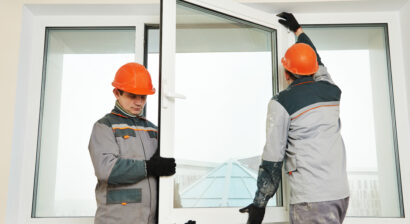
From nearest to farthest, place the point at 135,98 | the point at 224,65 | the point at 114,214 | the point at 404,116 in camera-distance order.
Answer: the point at 114,214 < the point at 135,98 < the point at 224,65 < the point at 404,116

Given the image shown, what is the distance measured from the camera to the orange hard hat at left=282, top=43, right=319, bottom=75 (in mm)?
2014

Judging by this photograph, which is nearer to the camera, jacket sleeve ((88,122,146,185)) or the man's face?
jacket sleeve ((88,122,146,185))

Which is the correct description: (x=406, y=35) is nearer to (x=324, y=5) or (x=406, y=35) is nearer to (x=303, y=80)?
(x=324, y=5)

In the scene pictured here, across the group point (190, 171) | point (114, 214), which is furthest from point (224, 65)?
point (114, 214)

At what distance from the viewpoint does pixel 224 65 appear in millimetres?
2273

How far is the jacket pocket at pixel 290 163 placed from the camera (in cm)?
191

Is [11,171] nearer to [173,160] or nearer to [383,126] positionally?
[173,160]

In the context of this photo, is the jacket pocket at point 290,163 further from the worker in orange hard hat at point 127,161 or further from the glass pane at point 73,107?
the glass pane at point 73,107

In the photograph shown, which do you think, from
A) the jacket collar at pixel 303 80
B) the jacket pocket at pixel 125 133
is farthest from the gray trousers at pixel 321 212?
the jacket pocket at pixel 125 133

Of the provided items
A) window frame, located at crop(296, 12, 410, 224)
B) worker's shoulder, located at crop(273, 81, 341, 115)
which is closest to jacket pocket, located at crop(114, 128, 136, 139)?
worker's shoulder, located at crop(273, 81, 341, 115)

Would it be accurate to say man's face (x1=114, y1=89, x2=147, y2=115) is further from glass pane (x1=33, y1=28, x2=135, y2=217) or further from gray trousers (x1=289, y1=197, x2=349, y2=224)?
gray trousers (x1=289, y1=197, x2=349, y2=224)

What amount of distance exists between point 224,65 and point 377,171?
1.19 m

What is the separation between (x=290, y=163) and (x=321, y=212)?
0.27 metres

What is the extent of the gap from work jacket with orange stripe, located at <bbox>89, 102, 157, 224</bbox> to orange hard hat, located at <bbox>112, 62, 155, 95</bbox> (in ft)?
0.41
